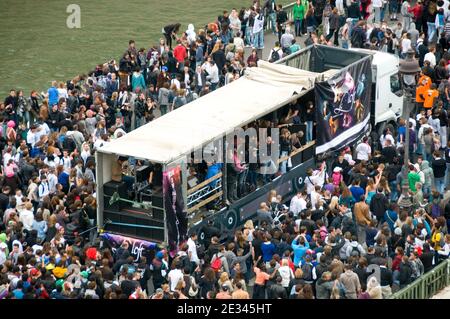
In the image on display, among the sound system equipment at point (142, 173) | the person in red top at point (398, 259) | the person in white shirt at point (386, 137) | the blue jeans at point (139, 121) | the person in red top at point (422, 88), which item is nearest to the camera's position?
the person in red top at point (398, 259)

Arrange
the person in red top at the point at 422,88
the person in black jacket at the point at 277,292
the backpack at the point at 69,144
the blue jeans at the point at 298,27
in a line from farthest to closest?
the blue jeans at the point at 298,27
the person in red top at the point at 422,88
the backpack at the point at 69,144
the person in black jacket at the point at 277,292

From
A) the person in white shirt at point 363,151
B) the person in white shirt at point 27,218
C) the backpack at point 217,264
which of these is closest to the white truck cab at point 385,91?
the person in white shirt at point 363,151

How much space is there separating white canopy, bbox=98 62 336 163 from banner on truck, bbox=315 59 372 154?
513mm

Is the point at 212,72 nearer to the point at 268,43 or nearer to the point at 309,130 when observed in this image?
the point at 268,43

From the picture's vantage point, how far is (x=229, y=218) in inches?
1242

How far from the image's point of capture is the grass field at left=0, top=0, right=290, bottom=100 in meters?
50.5

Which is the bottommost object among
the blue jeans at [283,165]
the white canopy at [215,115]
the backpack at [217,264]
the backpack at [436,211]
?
the backpack at [217,264]

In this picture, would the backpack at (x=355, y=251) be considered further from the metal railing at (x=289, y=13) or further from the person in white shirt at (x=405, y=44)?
the metal railing at (x=289, y=13)

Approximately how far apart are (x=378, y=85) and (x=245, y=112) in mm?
5715

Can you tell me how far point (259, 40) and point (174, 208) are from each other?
15806 millimetres

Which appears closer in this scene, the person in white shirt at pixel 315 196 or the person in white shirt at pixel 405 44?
the person in white shirt at pixel 315 196

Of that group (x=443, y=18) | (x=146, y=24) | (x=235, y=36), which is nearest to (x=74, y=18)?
(x=146, y=24)

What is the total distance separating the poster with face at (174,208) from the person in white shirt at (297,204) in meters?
2.82

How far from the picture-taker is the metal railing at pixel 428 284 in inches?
1074
